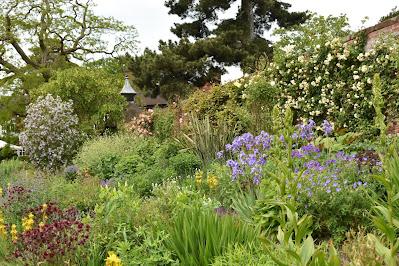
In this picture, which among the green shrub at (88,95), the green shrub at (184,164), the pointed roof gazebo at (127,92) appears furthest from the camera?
the pointed roof gazebo at (127,92)

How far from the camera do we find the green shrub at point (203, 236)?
147 inches

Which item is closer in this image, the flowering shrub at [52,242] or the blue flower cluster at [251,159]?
the flowering shrub at [52,242]

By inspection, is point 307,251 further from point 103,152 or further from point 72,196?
point 103,152

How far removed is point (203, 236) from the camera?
12.5 feet

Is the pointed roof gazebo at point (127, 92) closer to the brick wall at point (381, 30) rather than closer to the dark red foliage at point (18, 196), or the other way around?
the brick wall at point (381, 30)

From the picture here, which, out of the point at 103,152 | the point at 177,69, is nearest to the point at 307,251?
the point at 103,152

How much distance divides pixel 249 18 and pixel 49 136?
13.5 m

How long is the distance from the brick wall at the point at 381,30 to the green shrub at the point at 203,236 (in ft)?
18.4

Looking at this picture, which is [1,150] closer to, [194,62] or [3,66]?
[3,66]

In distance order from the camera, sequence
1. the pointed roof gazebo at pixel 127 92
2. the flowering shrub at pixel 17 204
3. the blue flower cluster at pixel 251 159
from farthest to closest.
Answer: the pointed roof gazebo at pixel 127 92
the flowering shrub at pixel 17 204
the blue flower cluster at pixel 251 159

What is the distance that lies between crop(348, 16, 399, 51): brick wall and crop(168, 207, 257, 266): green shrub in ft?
18.4

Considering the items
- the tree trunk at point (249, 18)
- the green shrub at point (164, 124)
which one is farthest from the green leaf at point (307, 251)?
the tree trunk at point (249, 18)

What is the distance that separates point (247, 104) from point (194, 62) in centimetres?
1108

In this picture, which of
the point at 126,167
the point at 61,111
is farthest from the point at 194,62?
the point at 126,167
